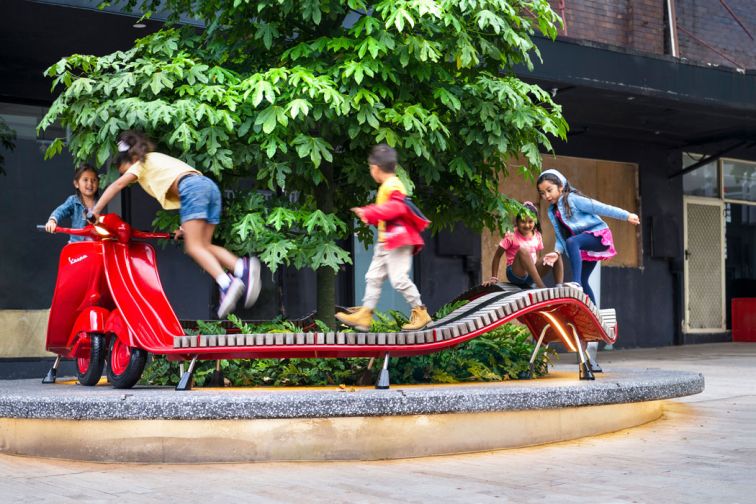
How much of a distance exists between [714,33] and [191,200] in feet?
47.9

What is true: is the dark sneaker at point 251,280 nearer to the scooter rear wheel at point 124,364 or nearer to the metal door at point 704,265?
the scooter rear wheel at point 124,364

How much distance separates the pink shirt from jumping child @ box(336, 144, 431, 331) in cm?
255

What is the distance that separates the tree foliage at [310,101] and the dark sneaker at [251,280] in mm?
563

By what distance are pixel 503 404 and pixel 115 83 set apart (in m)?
3.70

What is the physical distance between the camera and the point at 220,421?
5.88 m

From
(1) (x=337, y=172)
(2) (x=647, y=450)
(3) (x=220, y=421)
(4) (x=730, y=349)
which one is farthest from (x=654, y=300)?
(3) (x=220, y=421)

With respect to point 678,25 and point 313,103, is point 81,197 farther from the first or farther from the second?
point 678,25

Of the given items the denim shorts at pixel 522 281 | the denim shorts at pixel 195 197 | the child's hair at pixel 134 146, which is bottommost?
the denim shorts at pixel 522 281

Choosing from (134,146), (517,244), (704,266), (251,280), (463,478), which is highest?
(134,146)

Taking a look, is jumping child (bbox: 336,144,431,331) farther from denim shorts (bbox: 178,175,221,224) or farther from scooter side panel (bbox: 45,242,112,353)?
scooter side panel (bbox: 45,242,112,353)

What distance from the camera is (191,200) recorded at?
267 inches

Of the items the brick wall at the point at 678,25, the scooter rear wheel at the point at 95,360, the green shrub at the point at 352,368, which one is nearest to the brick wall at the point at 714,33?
the brick wall at the point at 678,25

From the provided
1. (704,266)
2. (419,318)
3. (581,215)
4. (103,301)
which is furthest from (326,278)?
(704,266)

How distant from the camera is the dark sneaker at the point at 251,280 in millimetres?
6664
